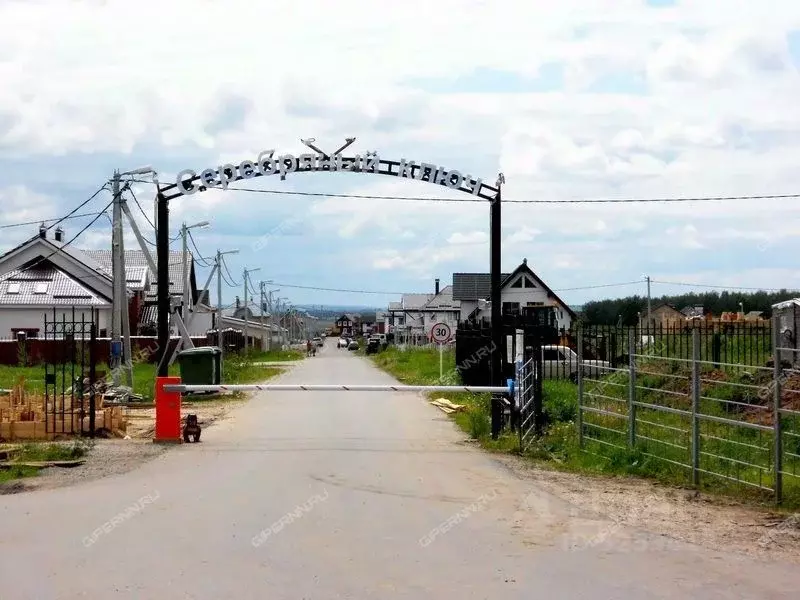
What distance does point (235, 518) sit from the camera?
944 centimetres

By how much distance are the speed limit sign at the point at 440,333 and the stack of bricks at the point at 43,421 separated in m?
10.5

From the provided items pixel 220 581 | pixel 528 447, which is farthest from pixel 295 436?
pixel 220 581

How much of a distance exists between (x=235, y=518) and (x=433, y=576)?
9.45 feet

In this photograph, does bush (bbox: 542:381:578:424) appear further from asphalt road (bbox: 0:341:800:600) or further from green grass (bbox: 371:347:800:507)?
asphalt road (bbox: 0:341:800:600)

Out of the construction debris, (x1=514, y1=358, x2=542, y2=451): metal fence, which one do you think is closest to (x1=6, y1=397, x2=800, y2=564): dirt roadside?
(x1=514, y1=358, x2=542, y2=451): metal fence

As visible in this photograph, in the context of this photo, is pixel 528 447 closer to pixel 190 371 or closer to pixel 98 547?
pixel 98 547

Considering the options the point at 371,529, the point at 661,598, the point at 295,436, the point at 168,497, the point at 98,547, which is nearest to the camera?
the point at 661,598

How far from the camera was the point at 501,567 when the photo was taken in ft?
24.6

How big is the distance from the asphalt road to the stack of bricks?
11.7 ft

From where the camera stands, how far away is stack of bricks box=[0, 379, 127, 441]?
1631 cm

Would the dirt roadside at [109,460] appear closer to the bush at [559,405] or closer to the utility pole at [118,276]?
the utility pole at [118,276]

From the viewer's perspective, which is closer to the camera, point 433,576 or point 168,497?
point 433,576

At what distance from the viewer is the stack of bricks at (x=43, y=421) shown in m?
16.3

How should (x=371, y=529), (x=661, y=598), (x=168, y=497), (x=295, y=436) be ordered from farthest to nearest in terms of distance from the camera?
(x=295, y=436) → (x=168, y=497) → (x=371, y=529) → (x=661, y=598)
